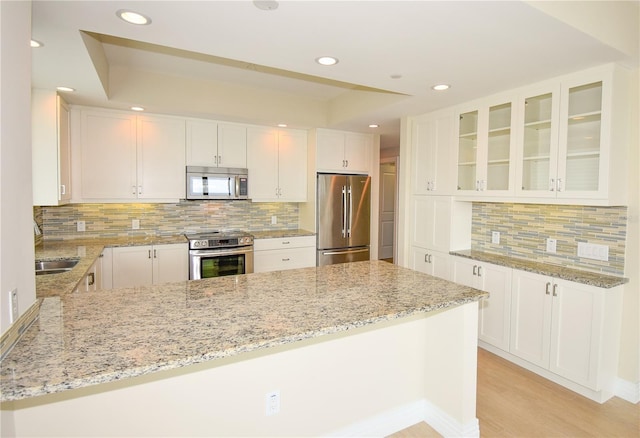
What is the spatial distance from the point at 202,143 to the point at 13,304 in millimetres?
3158

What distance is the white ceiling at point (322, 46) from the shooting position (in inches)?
68.4

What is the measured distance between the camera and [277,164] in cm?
470

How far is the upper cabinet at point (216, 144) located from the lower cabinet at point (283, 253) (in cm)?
104

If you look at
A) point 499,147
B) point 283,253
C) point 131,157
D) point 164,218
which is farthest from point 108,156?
point 499,147

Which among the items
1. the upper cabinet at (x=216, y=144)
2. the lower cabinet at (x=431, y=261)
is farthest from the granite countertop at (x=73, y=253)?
the lower cabinet at (x=431, y=261)

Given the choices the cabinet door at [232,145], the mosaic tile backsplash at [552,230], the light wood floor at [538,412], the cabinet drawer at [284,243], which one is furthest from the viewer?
the cabinet drawer at [284,243]

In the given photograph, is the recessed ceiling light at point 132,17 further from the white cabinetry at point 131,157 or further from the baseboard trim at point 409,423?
the baseboard trim at point 409,423

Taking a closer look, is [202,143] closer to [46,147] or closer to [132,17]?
[46,147]

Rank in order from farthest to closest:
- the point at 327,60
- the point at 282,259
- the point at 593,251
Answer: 1. the point at 282,259
2. the point at 593,251
3. the point at 327,60

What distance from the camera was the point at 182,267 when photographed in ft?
13.0

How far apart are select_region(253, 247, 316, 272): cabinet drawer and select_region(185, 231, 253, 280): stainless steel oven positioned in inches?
7.1

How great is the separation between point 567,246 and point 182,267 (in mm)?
3707

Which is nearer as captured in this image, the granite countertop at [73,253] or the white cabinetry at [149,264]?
the granite countertop at [73,253]

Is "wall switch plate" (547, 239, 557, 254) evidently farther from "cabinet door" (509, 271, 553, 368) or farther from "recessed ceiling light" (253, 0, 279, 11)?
"recessed ceiling light" (253, 0, 279, 11)
